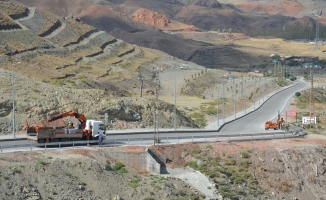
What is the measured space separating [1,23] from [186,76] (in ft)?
131

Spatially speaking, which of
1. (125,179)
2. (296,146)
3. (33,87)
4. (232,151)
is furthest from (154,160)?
(33,87)

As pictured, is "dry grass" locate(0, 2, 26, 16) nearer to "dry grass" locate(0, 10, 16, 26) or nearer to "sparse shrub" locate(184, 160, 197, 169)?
"dry grass" locate(0, 10, 16, 26)

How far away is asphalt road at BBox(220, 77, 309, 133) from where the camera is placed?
229ft

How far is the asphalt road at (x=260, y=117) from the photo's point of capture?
69669mm

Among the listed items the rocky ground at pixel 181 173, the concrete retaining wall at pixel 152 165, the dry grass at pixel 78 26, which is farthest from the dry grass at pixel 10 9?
the concrete retaining wall at pixel 152 165

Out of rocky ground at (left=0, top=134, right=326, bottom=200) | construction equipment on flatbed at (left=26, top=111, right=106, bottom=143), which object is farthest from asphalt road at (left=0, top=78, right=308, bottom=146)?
rocky ground at (left=0, top=134, right=326, bottom=200)

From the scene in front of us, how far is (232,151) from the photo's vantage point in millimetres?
51875

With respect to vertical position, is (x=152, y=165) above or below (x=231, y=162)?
above

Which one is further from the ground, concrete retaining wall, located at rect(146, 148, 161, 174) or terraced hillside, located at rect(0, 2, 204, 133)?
terraced hillside, located at rect(0, 2, 204, 133)

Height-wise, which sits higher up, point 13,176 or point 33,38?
point 33,38

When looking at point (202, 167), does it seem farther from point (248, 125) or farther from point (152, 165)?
point (248, 125)

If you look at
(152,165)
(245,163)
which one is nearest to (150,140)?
(152,165)

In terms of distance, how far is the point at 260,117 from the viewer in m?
84.2

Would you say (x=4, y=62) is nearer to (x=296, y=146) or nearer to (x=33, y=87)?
(x=33, y=87)
